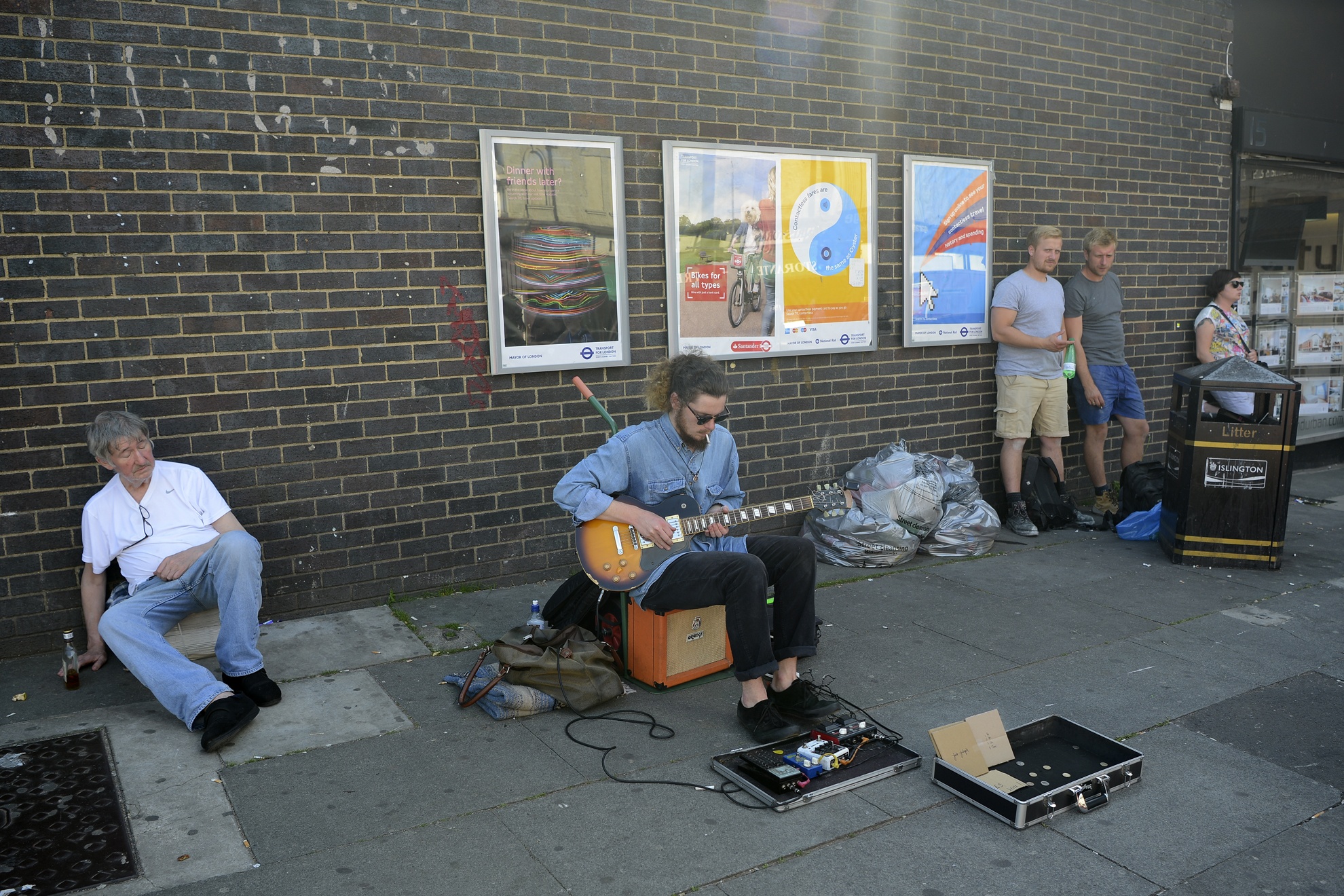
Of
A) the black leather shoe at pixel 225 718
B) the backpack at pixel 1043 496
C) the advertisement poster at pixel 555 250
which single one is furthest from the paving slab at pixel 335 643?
the backpack at pixel 1043 496

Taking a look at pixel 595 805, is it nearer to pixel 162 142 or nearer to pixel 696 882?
pixel 696 882

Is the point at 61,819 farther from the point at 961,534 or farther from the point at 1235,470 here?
the point at 1235,470

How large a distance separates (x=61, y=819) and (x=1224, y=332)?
867 centimetres

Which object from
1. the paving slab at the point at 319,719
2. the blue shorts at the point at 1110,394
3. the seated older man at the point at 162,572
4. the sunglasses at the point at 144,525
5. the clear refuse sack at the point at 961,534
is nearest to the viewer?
the paving slab at the point at 319,719

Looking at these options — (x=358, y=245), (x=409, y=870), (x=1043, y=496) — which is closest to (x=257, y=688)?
(x=409, y=870)

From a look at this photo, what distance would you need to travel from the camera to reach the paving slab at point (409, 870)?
289 cm

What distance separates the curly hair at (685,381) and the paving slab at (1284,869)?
2.37 meters

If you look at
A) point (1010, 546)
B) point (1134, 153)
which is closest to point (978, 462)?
point (1010, 546)

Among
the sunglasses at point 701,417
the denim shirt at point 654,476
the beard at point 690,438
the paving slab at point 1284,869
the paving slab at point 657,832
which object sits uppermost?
the sunglasses at point 701,417

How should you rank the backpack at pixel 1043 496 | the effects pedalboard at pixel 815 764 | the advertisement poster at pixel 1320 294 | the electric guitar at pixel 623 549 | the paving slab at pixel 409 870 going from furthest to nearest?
the advertisement poster at pixel 1320 294 → the backpack at pixel 1043 496 → the electric guitar at pixel 623 549 → the effects pedalboard at pixel 815 764 → the paving slab at pixel 409 870

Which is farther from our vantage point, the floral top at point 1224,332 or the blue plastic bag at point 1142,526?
the floral top at point 1224,332

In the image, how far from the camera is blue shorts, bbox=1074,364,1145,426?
786cm

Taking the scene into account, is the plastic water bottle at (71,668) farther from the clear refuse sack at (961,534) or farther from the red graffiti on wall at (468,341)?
the clear refuse sack at (961,534)

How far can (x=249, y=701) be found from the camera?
13.0 feet
